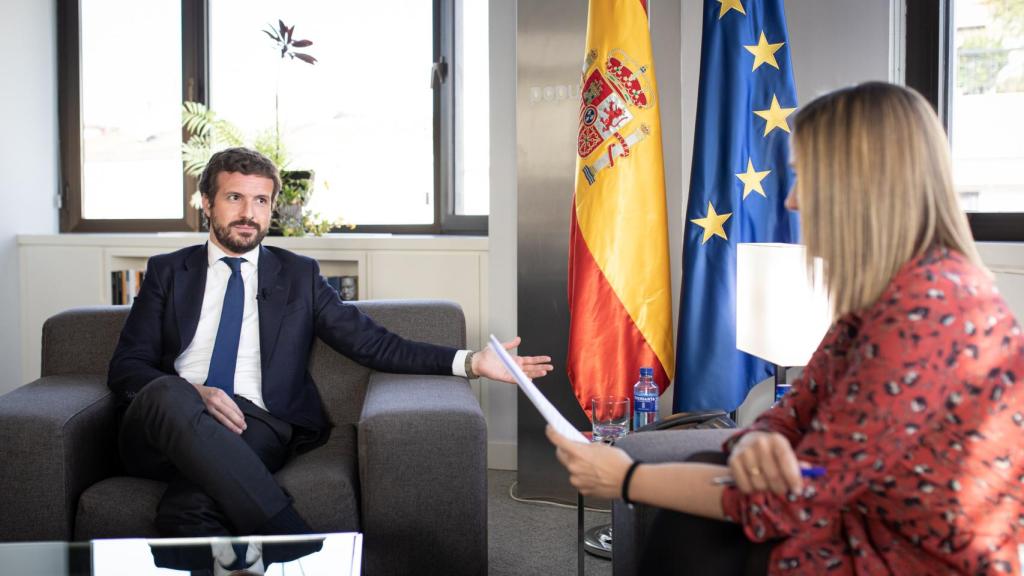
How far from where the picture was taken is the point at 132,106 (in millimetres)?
4418

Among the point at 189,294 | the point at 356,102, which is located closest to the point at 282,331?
the point at 189,294

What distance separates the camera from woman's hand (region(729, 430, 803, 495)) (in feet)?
4.02

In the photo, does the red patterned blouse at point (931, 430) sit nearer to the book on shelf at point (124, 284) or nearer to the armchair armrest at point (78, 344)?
the armchair armrest at point (78, 344)

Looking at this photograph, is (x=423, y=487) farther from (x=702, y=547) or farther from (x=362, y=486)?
(x=702, y=547)

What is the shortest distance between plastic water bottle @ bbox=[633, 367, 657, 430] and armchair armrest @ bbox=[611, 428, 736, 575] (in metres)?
0.74

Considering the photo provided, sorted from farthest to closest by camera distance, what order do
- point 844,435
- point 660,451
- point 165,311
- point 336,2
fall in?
point 336,2
point 165,311
point 660,451
point 844,435

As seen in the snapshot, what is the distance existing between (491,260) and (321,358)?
1.00 metres

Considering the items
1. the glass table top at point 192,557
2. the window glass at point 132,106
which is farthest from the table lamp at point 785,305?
the window glass at point 132,106

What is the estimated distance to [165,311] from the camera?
259cm

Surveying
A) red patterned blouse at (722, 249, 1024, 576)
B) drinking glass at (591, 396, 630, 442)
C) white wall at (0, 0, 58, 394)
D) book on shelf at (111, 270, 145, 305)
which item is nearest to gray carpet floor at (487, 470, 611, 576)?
drinking glass at (591, 396, 630, 442)

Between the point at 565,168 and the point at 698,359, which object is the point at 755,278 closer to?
the point at 698,359


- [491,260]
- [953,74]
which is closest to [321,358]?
[491,260]

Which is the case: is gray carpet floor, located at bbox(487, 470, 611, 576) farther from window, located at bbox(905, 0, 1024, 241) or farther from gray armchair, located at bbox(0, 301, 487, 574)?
window, located at bbox(905, 0, 1024, 241)

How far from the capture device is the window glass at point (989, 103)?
2.52 m
